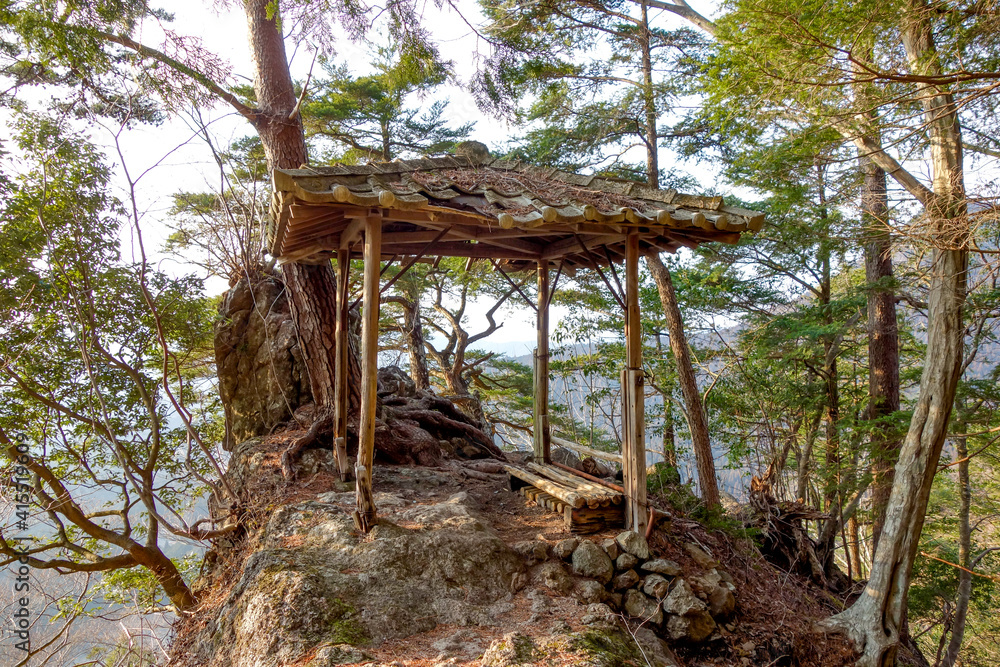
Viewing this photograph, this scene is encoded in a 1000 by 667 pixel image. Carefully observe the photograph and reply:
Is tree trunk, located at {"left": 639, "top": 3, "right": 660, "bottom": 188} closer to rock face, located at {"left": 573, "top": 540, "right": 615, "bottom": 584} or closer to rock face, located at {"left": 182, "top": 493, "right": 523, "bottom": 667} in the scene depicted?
rock face, located at {"left": 573, "top": 540, "right": 615, "bottom": 584}

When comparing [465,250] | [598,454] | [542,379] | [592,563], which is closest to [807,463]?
[598,454]

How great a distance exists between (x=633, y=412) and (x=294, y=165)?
5065 millimetres

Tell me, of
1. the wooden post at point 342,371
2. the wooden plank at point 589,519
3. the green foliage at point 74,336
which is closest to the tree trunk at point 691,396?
the wooden plank at point 589,519

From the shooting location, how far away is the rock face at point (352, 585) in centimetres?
312

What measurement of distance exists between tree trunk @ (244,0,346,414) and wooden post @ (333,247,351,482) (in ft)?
2.86

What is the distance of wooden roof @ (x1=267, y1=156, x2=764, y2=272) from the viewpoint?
393 centimetres

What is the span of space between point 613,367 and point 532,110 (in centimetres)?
474

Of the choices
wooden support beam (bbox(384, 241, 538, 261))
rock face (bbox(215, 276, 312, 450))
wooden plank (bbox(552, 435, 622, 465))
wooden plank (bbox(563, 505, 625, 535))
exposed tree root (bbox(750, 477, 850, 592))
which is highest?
wooden support beam (bbox(384, 241, 538, 261))

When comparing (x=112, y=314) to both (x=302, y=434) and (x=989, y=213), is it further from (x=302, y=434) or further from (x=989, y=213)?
(x=989, y=213)

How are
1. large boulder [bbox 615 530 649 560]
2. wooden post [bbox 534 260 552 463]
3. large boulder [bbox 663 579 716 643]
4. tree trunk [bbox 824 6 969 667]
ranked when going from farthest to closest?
wooden post [bbox 534 260 552 463], tree trunk [bbox 824 6 969 667], large boulder [bbox 615 530 649 560], large boulder [bbox 663 579 716 643]

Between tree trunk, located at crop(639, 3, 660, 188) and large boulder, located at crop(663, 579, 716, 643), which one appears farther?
tree trunk, located at crop(639, 3, 660, 188)

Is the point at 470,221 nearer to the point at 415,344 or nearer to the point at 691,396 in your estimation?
the point at 691,396

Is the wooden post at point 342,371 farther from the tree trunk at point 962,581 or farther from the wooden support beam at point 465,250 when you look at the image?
the tree trunk at point 962,581

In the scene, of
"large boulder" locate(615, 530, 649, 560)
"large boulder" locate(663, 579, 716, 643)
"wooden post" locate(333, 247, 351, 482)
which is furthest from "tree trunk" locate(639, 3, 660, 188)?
"large boulder" locate(663, 579, 716, 643)
